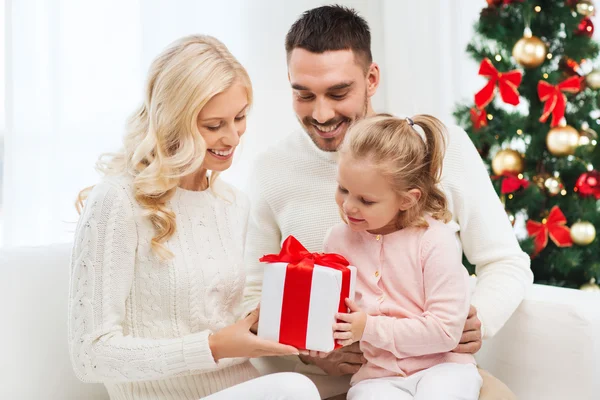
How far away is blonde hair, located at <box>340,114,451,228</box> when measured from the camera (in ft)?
5.62

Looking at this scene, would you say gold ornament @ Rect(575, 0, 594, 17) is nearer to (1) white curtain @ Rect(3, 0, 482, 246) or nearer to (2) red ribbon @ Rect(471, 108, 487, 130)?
(2) red ribbon @ Rect(471, 108, 487, 130)

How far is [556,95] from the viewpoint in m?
3.06

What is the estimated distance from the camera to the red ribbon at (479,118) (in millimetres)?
3256

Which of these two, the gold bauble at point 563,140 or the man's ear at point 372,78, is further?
the gold bauble at point 563,140

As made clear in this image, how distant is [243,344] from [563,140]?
197 centimetres

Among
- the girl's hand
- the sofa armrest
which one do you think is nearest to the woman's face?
the girl's hand

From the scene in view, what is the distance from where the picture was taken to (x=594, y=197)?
306 cm

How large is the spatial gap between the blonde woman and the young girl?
243 millimetres

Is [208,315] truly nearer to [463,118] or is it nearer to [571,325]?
[571,325]

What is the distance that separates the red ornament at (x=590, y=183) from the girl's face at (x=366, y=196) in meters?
1.57

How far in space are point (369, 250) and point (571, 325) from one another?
1.95ft

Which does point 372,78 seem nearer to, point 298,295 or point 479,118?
point 298,295

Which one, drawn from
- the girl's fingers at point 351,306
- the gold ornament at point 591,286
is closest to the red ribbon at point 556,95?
the gold ornament at point 591,286

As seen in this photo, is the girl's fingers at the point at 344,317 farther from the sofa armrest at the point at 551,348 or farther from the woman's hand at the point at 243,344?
the sofa armrest at the point at 551,348
